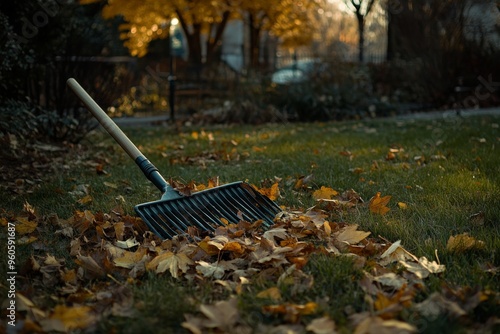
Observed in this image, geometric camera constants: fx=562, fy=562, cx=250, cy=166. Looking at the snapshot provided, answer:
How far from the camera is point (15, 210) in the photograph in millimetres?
3404

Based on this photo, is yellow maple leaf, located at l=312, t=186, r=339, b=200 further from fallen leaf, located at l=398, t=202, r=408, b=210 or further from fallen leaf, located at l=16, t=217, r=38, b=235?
fallen leaf, located at l=16, t=217, r=38, b=235

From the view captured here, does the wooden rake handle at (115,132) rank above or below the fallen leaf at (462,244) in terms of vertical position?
above

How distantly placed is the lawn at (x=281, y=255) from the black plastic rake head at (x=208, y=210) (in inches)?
3.8

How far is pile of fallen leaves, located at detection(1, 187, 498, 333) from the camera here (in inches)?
73.5

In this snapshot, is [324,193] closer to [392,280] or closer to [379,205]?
[379,205]

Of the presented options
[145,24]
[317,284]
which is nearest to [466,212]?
[317,284]

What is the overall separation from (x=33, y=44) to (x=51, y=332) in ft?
15.4

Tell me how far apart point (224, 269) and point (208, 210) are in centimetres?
68

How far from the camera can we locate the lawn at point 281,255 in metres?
1.89

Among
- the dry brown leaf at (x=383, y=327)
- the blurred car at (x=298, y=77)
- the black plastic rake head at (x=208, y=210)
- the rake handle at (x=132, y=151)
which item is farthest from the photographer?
the blurred car at (x=298, y=77)

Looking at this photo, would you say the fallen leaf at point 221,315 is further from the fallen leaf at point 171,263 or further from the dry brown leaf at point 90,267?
the dry brown leaf at point 90,267

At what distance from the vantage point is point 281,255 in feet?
7.85

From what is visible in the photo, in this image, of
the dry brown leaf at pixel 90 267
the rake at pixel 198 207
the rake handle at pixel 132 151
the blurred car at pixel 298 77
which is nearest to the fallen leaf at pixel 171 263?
the dry brown leaf at pixel 90 267

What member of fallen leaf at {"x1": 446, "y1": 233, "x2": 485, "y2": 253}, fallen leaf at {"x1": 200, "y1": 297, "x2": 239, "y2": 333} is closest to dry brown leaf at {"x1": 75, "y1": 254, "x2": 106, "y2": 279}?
fallen leaf at {"x1": 200, "y1": 297, "x2": 239, "y2": 333}
